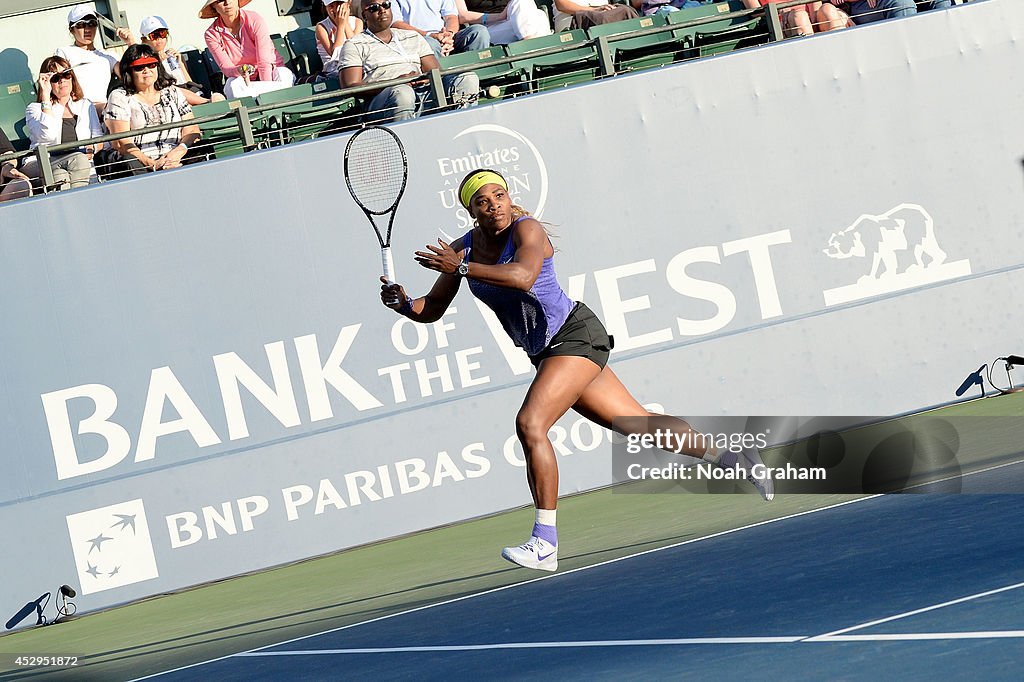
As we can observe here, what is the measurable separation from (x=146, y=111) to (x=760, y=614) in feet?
22.5

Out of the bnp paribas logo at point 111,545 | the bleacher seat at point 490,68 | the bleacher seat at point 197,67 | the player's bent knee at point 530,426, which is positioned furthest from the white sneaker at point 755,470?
the bleacher seat at point 197,67

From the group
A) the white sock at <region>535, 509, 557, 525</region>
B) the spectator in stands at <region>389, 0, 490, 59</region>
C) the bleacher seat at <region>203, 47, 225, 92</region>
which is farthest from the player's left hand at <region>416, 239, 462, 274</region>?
the bleacher seat at <region>203, 47, 225, 92</region>

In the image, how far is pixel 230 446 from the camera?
938 centimetres

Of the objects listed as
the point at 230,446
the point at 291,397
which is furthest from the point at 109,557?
the point at 291,397

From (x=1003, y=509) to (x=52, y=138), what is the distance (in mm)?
7775

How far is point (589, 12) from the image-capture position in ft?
36.5

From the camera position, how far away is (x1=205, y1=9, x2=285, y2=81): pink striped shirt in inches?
428

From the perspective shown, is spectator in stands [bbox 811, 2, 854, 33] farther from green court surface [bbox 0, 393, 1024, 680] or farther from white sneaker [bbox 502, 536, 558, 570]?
white sneaker [bbox 502, 536, 558, 570]

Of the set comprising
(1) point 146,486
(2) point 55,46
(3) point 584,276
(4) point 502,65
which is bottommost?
(1) point 146,486

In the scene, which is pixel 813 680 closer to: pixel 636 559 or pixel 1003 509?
pixel 1003 509

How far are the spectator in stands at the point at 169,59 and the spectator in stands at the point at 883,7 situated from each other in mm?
5520

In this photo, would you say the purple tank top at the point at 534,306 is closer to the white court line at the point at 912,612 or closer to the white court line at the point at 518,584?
the white court line at the point at 518,584

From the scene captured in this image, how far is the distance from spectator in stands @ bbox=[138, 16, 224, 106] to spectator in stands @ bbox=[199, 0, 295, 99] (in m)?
0.25

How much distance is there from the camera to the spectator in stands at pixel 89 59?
1090cm
